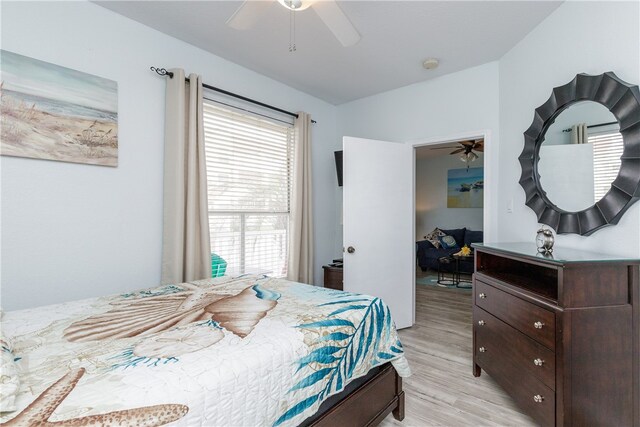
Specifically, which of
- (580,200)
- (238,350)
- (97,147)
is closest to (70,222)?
(97,147)

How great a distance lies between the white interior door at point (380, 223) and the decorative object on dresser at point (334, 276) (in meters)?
0.30

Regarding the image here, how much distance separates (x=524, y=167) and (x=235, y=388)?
254cm

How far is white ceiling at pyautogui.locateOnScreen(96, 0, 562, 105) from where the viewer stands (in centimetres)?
208

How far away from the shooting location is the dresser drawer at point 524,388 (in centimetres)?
153

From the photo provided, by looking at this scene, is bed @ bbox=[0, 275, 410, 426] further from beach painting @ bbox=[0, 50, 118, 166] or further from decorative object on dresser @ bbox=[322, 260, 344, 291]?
decorative object on dresser @ bbox=[322, 260, 344, 291]

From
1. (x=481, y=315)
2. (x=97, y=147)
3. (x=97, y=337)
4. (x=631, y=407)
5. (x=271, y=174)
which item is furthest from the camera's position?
(x=271, y=174)

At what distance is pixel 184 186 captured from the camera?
2.41m

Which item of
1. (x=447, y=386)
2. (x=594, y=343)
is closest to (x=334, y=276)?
(x=447, y=386)

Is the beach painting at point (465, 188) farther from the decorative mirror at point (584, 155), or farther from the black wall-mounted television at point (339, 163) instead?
the decorative mirror at point (584, 155)

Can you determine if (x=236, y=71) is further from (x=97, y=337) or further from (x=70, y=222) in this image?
(x=97, y=337)

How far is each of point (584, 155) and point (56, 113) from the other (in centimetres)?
331

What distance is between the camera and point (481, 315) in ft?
7.22

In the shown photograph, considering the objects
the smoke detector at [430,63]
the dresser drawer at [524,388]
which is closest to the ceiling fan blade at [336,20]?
the smoke detector at [430,63]

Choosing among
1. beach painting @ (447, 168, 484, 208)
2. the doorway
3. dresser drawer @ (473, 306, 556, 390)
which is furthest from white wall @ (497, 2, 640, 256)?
beach painting @ (447, 168, 484, 208)
